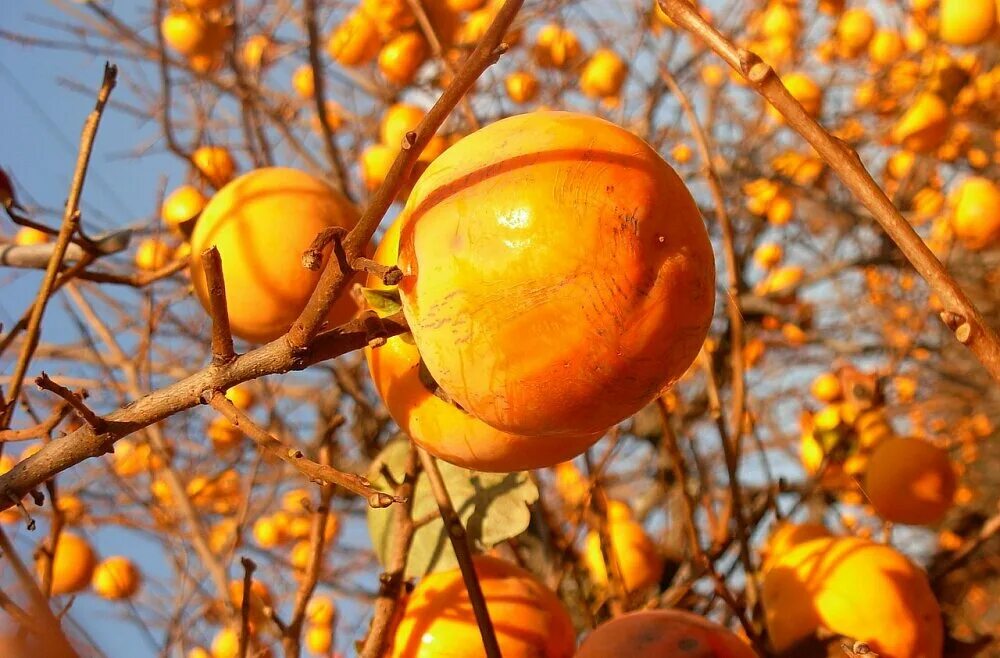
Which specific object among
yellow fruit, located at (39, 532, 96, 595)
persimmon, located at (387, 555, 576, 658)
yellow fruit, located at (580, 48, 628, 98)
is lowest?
persimmon, located at (387, 555, 576, 658)

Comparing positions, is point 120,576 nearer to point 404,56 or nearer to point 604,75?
point 404,56

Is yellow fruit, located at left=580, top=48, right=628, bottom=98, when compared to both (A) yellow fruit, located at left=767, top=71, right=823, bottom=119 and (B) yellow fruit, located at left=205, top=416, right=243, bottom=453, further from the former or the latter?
(B) yellow fruit, located at left=205, top=416, right=243, bottom=453

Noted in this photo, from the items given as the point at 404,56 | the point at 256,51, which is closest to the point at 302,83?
the point at 256,51

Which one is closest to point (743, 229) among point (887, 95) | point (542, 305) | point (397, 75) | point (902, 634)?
point (887, 95)

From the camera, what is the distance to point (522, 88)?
2.52 meters

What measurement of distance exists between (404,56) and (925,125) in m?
1.41

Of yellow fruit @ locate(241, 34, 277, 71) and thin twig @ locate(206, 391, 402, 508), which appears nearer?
thin twig @ locate(206, 391, 402, 508)

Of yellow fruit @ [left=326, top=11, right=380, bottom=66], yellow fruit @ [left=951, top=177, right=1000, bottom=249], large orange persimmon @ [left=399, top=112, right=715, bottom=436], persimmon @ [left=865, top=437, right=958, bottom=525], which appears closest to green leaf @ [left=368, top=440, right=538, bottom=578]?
large orange persimmon @ [left=399, top=112, right=715, bottom=436]

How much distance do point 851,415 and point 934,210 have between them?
5.32ft

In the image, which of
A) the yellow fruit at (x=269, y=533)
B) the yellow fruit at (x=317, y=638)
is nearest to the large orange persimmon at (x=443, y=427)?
the yellow fruit at (x=317, y=638)

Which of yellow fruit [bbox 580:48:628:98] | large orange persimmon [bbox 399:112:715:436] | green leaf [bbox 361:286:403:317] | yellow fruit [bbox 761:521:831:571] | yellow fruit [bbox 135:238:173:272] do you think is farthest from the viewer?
yellow fruit [bbox 580:48:628:98]

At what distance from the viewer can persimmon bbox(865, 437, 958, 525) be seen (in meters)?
1.24

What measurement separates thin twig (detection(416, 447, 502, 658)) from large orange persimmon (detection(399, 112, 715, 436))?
0.21 metres

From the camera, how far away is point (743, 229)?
3.07 metres
